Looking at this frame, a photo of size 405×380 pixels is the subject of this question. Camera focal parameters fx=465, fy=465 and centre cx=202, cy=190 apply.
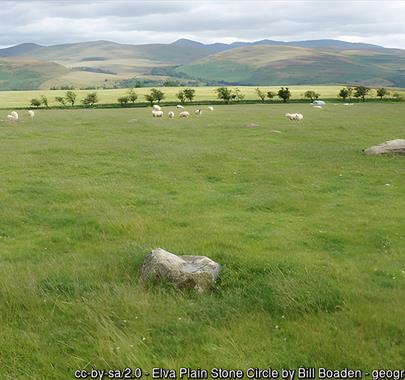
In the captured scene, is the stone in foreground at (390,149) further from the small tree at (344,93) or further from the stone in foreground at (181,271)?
the small tree at (344,93)

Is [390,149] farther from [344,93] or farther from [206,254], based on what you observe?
[344,93]

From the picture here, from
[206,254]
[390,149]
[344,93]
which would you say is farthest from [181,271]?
[344,93]

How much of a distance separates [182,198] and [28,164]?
12429mm

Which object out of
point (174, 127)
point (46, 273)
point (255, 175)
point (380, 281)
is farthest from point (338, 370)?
point (174, 127)

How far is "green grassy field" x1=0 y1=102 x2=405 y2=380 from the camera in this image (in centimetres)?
759

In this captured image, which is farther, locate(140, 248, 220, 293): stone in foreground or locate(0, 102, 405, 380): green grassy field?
locate(140, 248, 220, 293): stone in foreground

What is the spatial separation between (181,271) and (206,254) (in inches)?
86.8

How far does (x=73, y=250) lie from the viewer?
13.4 m

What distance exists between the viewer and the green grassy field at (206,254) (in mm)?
7590

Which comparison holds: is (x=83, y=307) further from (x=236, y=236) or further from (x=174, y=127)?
(x=174, y=127)

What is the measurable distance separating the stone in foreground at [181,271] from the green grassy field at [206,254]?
0.30 meters

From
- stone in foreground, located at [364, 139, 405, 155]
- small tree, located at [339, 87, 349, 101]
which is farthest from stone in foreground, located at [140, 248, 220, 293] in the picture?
small tree, located at [339, 87, 349, 101]

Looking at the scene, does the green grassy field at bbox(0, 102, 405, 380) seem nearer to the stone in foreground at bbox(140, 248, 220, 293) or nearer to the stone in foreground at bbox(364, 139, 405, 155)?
the stone in foreground at bbox(140, 248, 220, 293)

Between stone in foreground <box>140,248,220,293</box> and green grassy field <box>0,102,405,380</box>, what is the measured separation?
299mm
